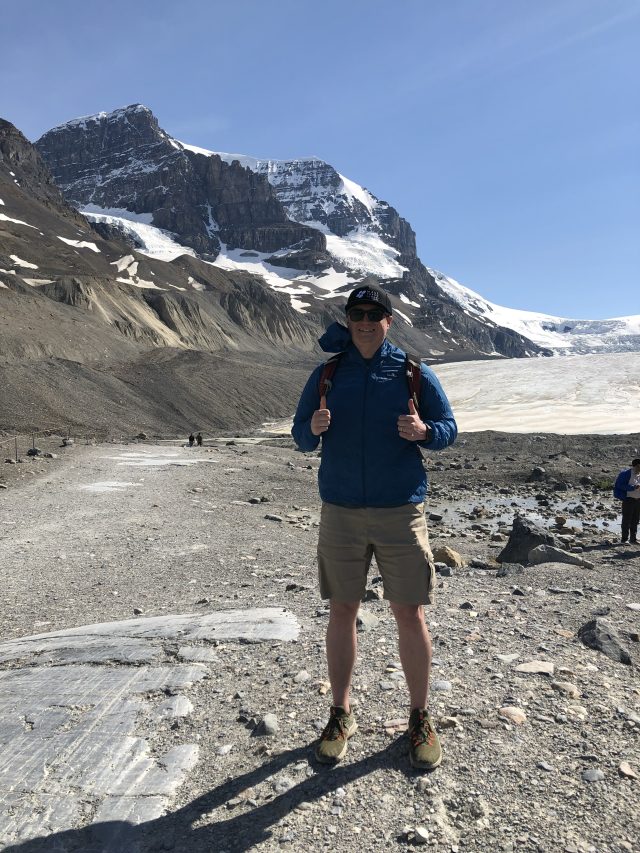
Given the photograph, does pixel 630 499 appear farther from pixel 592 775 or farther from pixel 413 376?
pixel 413 376

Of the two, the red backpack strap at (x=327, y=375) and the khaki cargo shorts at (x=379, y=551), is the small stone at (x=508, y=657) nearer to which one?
the khaki cargo shorts at (x=379, y=551)

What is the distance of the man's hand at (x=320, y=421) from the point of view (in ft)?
11.6

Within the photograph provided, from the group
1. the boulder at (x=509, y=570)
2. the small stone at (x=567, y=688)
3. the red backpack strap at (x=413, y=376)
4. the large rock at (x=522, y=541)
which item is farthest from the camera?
the large rock at (x=522, y=541)

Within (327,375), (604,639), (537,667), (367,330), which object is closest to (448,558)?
(604,639)

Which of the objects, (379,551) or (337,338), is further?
(337,338)

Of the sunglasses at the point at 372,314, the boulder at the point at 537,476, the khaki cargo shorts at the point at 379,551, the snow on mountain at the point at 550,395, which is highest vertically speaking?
the sunglasses at the point at 372,314

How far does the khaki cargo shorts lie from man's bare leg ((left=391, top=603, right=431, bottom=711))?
9 centimetres

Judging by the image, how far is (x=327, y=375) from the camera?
146 inches

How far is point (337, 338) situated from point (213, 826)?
2.64m

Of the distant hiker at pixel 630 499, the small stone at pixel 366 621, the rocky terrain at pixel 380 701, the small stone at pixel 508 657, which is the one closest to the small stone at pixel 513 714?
the rocky terrain at pixel 380 701

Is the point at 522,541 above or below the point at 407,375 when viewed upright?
below

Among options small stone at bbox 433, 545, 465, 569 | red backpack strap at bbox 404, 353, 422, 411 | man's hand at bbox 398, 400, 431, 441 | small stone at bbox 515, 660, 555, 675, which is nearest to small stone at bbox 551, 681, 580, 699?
small stone at bbox 515, 660, 555, 675

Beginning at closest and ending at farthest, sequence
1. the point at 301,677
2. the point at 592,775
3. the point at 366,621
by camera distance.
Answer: the point at 592,775 → the point at 301,677 → the point at 366,621

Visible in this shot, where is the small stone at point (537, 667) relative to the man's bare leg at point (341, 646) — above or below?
below
